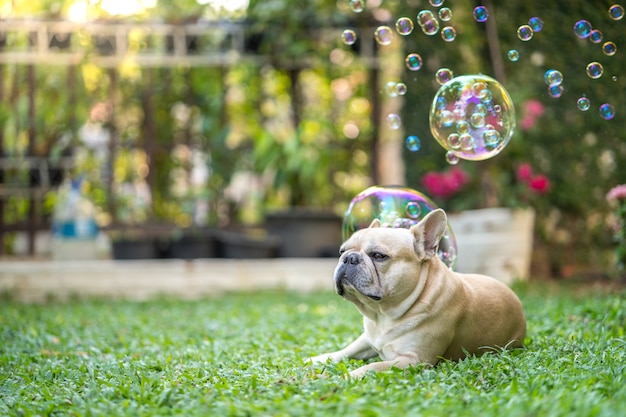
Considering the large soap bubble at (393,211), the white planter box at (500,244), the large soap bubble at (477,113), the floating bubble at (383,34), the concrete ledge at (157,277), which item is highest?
the floating bubble at (383,34)

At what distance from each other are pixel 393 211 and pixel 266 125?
19.6ft

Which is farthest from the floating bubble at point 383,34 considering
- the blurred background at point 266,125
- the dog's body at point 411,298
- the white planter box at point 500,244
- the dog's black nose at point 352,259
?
the blurred background at point 266,125

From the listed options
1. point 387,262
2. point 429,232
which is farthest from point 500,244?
point 387,262

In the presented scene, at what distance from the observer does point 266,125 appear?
1030cm

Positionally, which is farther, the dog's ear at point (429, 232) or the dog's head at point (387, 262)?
the dog's ear at point (429, 232)

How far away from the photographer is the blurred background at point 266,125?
28.6ft

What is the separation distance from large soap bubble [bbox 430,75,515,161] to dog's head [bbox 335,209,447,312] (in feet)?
4.13

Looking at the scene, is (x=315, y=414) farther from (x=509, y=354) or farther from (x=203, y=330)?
(x=203, y=330)

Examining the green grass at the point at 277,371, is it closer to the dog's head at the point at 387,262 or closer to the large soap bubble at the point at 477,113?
the dog's head at the point at 387,262

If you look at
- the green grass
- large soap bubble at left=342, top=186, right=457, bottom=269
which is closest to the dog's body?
the green grass

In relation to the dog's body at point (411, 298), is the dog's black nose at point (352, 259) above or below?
above

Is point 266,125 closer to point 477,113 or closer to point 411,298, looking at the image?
point 477,113

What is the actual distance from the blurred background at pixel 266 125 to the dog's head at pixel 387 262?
183 inches

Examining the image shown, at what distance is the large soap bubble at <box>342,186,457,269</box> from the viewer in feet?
14.7
